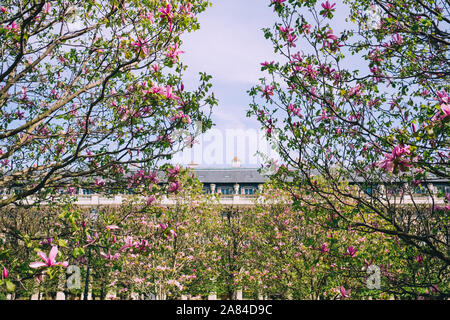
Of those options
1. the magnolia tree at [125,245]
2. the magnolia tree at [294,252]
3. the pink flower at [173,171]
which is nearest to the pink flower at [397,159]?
the magnolia tree at [125,245]

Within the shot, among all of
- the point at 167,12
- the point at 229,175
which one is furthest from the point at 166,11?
the point at 229,175

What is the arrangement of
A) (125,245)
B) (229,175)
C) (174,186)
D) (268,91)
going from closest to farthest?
(125,245) < (174,186) < (268,91) < (229,175)

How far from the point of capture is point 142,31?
7.36 m

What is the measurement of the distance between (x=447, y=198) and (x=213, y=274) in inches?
805

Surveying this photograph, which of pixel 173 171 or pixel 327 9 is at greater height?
pixel 327 9

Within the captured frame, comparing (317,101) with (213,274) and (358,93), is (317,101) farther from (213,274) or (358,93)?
(213,274)

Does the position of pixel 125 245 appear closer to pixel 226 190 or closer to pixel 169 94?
pixel 169 94

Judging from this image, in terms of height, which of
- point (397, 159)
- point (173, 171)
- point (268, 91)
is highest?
point (268, 91)

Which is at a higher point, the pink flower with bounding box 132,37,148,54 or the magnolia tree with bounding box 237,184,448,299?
the pink flower with bounding box 132,37,148,54

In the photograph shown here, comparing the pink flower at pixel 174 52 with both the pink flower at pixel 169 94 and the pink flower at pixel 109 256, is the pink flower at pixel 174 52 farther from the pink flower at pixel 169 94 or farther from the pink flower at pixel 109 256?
the pink flower at pixel 109 256

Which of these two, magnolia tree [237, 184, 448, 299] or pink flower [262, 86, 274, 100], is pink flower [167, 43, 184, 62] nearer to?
pink flower [262, 86, 274, 100]

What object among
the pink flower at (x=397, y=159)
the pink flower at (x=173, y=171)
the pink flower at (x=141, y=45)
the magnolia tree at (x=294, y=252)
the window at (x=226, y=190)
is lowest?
the magnolia tree at (x=294, y=252)

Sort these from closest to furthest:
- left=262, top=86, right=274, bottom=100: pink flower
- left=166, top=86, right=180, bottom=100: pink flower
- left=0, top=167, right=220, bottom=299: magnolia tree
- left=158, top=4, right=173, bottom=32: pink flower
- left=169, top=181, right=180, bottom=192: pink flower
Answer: left=0, top=167, right=220, bottom=299: magnolia tree
left=158, top=4, right=173, bottom=32: pink flower
left=166, top=86, right=180, bottom=100: pink flower
left=169, top=181, right=180, bottom=192: pink flower
left=262, top=86, right=274, bottom=100: pink flower

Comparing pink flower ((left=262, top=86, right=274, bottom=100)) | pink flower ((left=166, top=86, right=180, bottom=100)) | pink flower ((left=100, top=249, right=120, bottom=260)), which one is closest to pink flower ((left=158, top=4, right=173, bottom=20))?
pink flower ((left=166, top=86, right=180, bottom=100))
